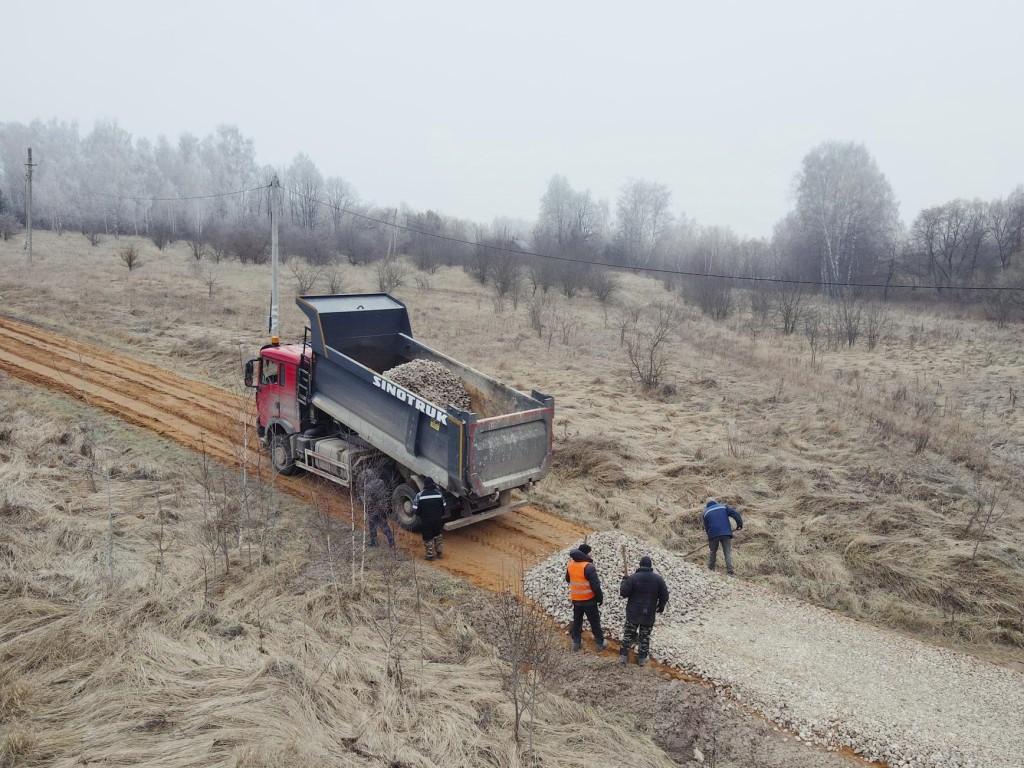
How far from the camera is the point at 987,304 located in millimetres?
33344

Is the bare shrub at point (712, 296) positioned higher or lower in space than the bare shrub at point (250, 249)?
lower

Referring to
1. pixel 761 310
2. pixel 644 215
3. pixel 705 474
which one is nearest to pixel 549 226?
pixel 644 215

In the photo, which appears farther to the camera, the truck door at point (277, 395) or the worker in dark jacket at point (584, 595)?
the truck door at point (277, 395)

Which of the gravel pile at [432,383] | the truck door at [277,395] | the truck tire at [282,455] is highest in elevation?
the gravel pile at [432,383]

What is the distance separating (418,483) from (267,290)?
87.9 ft

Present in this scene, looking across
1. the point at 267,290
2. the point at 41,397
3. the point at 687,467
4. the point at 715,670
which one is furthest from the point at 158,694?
the point at 267,290

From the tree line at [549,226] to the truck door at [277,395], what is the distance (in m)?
20.9

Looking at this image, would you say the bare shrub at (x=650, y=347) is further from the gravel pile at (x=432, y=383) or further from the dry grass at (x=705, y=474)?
the gravel pile at (x=432, y=383)

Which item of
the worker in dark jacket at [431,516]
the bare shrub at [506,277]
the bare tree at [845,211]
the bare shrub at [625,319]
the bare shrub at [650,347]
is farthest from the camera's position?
the bare tree at [845,211]

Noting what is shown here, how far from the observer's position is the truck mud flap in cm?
1001

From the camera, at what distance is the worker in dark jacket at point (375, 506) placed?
9727 mm

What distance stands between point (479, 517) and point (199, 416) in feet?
25.4

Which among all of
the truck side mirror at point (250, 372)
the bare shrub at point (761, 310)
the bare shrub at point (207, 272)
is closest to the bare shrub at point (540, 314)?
the bare shrub at point (761, 310)

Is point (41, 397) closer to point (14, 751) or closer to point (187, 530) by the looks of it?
point (187, 530)
